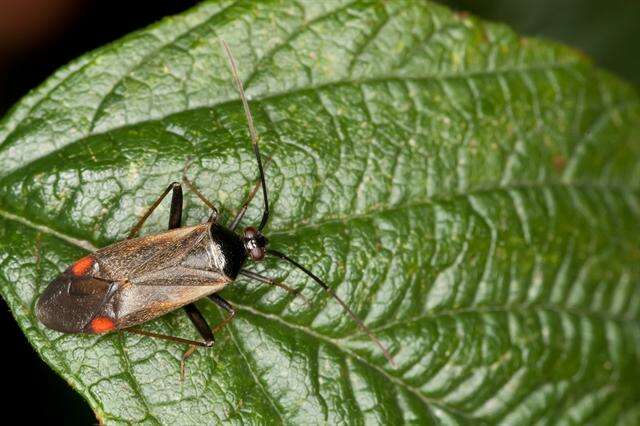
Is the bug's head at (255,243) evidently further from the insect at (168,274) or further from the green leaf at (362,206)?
the green leaf at (362,206)

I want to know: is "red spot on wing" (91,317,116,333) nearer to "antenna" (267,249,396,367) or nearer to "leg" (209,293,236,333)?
"leg" (209,293,236,333)

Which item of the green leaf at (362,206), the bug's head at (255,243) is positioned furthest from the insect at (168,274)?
the green leaf at (362,206)

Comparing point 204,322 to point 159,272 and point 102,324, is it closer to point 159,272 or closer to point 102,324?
point 159,272

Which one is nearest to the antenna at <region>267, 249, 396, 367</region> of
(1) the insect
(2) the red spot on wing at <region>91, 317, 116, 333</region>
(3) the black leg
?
(1) the insect

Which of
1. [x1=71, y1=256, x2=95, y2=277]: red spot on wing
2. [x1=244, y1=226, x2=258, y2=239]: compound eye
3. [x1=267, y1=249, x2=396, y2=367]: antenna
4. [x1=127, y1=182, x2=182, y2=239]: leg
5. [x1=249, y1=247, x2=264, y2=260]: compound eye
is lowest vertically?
[x1=267, y1=249, x2=396, y2=367]: antenna

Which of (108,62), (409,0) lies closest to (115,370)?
(108,62)

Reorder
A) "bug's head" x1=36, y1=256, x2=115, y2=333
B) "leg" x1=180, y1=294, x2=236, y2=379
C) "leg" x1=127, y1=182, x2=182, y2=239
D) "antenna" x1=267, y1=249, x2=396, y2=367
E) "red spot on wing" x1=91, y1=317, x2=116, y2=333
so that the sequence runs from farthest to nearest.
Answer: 1. "antenna" x1=267, y1=249, x2=396, y2=367
2. "leg" x1=127, y1=182, x2=182, y2=239
3. "leg" x1=180, y1=294, x2=236, y2=379
4. "red spot on wing" x1=91, y1=317, x2=116, y2=333
5. "bug's head" x1=36, y1=256, x2=115, y2=333

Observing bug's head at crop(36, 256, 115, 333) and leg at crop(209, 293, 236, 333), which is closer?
bug's head at crop(36, 256, 115, 333)
